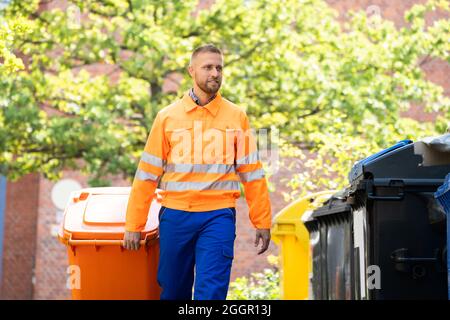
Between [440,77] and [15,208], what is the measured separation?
9387 millimetres

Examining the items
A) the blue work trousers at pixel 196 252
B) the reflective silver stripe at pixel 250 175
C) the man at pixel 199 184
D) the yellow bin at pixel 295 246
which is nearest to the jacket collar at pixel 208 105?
the man at pixel 199 184

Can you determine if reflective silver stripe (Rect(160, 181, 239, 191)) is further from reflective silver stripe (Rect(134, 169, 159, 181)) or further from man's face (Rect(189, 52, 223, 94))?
man's face (Rect(189, 52, 223, 94))

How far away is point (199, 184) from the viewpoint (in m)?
6.83

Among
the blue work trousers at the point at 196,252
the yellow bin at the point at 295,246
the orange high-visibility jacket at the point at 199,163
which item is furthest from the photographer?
the yellow bin at the point at 295,246

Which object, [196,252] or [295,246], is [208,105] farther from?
[295,246]

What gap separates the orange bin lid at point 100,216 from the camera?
723cm

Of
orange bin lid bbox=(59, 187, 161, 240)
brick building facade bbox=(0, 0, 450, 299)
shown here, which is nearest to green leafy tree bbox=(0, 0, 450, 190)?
brick building facade bbox=(0, 0, 450, 299)

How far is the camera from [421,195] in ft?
24.7

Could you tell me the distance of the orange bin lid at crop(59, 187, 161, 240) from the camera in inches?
285

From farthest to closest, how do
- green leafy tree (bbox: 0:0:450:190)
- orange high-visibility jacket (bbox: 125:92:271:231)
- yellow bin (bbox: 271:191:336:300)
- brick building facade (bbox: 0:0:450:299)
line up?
brick building facade (bbox: 0:0:450:299) → green leafy tree (bbox: 0:0:450:190) → yellow bin (bbox: 271:191:336:300) → orange high-visibility jacket (bbox: 125:92:271:231)

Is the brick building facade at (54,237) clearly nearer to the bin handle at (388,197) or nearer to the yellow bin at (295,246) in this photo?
the yellow bin at (295,246)

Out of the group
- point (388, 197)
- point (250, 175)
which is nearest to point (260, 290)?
point (388, 197)

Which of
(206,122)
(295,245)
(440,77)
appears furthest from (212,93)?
(440,77)

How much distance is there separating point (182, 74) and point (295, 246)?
7.15 meters
